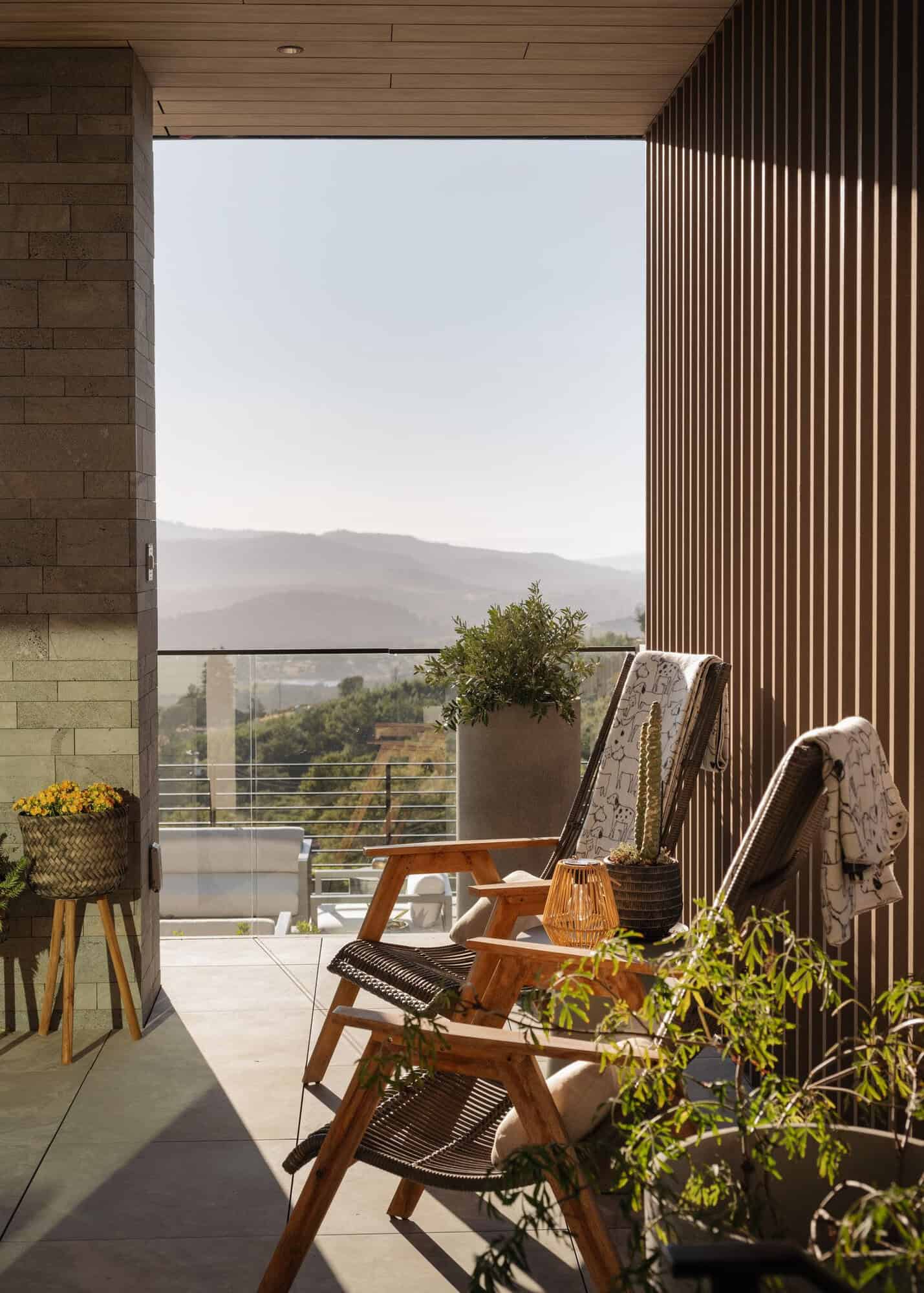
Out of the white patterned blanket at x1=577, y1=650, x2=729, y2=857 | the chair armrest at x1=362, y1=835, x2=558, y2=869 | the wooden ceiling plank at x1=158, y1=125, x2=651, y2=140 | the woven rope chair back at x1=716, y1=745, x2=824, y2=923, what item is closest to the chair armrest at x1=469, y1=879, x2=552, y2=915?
the chair armrest at x1=362, y1=835, x2=558, y2=869

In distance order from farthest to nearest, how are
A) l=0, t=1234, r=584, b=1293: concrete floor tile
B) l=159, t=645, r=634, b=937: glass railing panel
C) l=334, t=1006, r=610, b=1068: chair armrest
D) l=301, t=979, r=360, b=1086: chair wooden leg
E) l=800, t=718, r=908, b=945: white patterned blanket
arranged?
l=159, t=645, r=634, b=937: glass railing panel, l=301, t=979, r=360, b=1086: chair wooden leg, l=0, t=1234, r=584, b=1293: concrete floor tile, l=800, t=718, r=908, b=945: white patterned blanket, l=334, t=1006, r=610, b=1068: chair armrest

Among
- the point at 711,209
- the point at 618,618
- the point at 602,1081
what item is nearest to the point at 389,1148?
the point at 602,1081

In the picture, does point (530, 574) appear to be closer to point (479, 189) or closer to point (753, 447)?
point (479, 189)

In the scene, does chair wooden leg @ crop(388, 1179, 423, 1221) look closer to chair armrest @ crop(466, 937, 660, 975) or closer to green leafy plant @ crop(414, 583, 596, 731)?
chair armrest @ crop(466, 937, 660, 975)

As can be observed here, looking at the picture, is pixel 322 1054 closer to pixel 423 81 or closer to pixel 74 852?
pixel 74 852

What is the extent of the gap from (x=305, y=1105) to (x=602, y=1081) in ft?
3.70

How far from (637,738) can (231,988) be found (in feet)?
5.16

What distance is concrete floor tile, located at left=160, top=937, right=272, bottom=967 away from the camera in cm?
419

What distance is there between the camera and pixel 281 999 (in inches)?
149

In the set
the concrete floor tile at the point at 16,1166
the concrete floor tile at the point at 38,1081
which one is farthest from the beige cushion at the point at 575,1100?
the concrete floor tile at the point at 38,1081

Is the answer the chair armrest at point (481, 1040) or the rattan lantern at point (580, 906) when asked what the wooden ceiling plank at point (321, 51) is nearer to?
the rattan lantern at point (580, 906)

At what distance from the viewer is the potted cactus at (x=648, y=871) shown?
2.81 meters

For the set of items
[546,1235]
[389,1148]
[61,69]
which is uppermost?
[61,69]

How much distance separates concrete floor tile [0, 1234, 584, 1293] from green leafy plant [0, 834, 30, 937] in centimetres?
122
